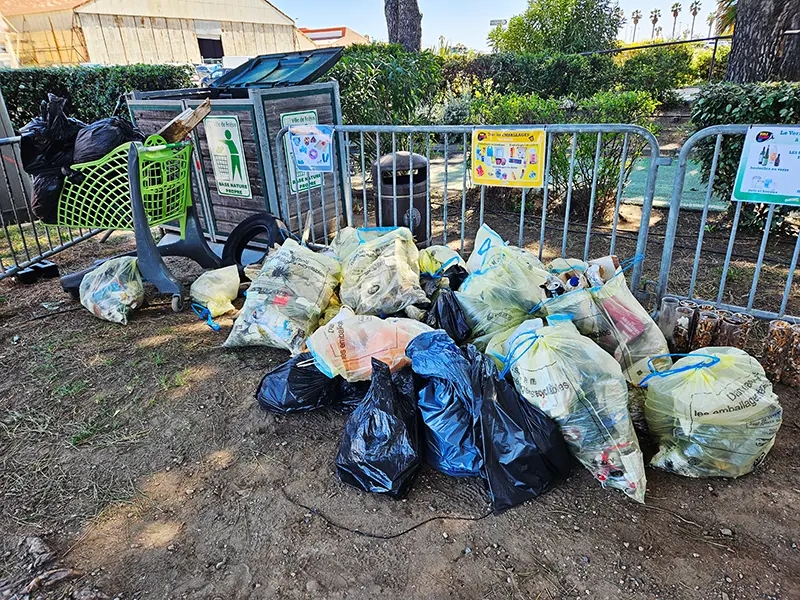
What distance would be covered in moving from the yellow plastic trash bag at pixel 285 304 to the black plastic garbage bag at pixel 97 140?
1531 millimetres

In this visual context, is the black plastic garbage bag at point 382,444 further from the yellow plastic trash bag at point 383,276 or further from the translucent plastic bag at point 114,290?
the translucent plastic bag at point 114,290

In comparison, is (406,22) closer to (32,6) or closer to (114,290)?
(114,290)

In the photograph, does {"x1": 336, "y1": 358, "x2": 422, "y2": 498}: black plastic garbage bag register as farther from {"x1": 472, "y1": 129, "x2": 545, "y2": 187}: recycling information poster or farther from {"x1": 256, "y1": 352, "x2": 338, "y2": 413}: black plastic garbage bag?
{"x1": 472, "y1": 129, "x2": 545, "y2": 187}: recycling information poster


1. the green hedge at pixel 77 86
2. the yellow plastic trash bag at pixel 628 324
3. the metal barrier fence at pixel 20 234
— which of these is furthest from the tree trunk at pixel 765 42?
the green hedge at pixel 77 86

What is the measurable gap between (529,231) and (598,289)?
2.90 metres

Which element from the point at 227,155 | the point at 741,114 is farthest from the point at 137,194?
the point at 741,114

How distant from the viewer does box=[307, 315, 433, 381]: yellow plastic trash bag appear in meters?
2.69

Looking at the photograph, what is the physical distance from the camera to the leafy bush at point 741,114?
4.43 meters

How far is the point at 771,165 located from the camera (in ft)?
8.75

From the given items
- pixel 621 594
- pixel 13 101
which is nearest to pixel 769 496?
pixel 621 594

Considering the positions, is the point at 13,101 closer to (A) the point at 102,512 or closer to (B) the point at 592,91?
(A) the point at 102,512

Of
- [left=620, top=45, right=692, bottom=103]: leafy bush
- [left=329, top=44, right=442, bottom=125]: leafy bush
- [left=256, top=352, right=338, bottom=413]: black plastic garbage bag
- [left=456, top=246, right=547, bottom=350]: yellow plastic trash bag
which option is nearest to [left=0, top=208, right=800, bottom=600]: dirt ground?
[left=256, top=352, right=338, bottom=413]: black plastic garbage bag

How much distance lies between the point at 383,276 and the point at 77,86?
9.95 meters

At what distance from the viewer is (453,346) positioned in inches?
96.9
